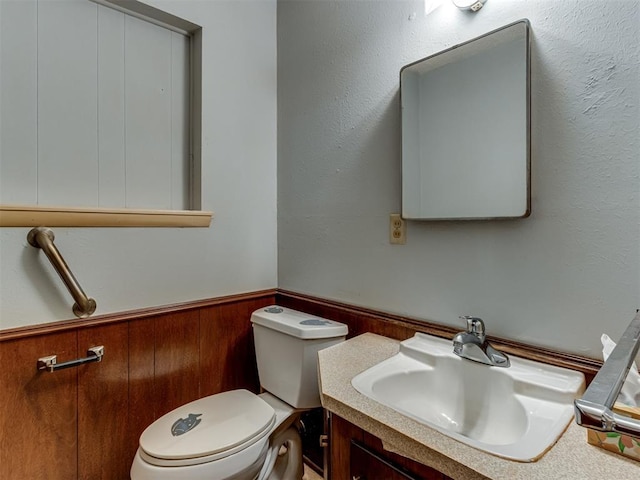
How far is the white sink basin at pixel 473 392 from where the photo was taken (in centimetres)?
72

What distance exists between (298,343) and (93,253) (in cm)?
83

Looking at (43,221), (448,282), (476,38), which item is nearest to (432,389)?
(448,282)

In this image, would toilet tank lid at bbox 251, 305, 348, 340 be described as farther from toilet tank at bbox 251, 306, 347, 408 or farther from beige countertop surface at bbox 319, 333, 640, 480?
beige countertop surface at bbox 319, 333, 640, 480

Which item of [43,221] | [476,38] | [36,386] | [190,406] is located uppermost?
[476,38]

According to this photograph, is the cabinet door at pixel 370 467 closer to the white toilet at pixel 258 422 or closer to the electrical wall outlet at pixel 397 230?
the white toilet at pixel 258 422

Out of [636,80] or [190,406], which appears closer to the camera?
[636,80]

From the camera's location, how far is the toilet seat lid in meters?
1.01

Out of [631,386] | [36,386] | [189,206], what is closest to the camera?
[631,386]

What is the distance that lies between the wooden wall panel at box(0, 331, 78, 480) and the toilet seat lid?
29 centimetres

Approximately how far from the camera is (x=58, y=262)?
1045mm

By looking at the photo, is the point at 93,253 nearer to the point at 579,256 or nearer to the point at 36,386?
the point at 36,386

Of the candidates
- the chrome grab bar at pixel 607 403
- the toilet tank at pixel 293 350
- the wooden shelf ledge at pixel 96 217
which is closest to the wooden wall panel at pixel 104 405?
the wooden shelf ledge at pixel 96 217

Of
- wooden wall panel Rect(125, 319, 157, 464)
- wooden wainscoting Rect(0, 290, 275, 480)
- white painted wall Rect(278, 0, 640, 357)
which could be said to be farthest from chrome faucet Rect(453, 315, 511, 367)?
wooden wall panel Rect(125, 319, 157, 464)

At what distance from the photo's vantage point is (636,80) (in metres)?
0.74
